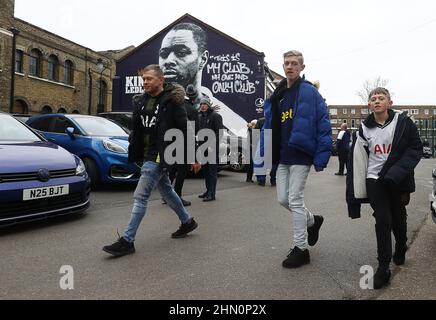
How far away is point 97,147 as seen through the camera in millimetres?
7723

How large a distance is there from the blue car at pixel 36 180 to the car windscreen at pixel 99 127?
8.04ft

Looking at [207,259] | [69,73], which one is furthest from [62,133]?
[69,73]

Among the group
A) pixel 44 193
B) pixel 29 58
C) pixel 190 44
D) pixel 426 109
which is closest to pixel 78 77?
pixel 29 58

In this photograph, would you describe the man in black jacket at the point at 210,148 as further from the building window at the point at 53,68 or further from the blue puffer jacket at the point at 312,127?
the building window at the point at 53,68

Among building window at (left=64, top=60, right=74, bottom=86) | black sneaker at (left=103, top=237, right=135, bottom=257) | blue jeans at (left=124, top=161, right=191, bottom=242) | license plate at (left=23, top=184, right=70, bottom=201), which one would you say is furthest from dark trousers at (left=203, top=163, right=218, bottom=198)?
building window at (left=64, top=60, right=74, bottom=86)

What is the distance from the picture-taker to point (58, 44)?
1107 inches

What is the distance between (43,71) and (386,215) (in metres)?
27.5

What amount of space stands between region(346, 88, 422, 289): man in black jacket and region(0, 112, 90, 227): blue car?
3440 mm

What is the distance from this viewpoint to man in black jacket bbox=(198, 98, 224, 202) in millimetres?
7297

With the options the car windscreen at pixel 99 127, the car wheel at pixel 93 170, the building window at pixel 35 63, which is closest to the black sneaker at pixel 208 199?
the car wheel at pixel 93 170

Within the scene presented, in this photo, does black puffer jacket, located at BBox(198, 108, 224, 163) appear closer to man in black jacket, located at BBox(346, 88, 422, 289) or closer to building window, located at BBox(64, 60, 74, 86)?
man in black jacket, located at BBox(346, 88, 422, 289)

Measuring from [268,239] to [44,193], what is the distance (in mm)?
2677

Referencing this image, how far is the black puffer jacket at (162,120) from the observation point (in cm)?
398

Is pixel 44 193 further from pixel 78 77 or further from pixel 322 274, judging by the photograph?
pixel 78 77
